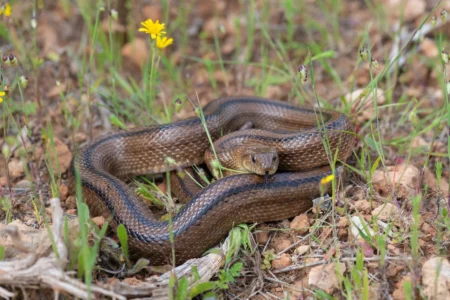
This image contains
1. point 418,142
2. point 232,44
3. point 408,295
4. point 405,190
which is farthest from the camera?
point 232,44

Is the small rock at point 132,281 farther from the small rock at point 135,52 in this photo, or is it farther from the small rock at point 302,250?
the small rock at point 135,52

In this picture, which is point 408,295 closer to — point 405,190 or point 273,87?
point 405,190

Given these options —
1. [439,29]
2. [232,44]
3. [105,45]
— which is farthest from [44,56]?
[439,29]

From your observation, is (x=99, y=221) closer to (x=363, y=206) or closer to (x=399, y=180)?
(x=363, y=206)

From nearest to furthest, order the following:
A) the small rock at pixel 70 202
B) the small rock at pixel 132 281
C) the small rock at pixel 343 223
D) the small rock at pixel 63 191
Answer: the small rock at pixel 132 281 < the small rock at pixel 343 223 < the small rock at pixel 70 202 < the small rock at pixel 63 191

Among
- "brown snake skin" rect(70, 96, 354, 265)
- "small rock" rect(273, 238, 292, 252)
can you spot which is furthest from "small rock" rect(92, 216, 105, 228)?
"small rock" rect(273, 238, 292, 252)

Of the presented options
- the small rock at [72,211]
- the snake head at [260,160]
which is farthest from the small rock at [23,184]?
the snake head at [260,160]
